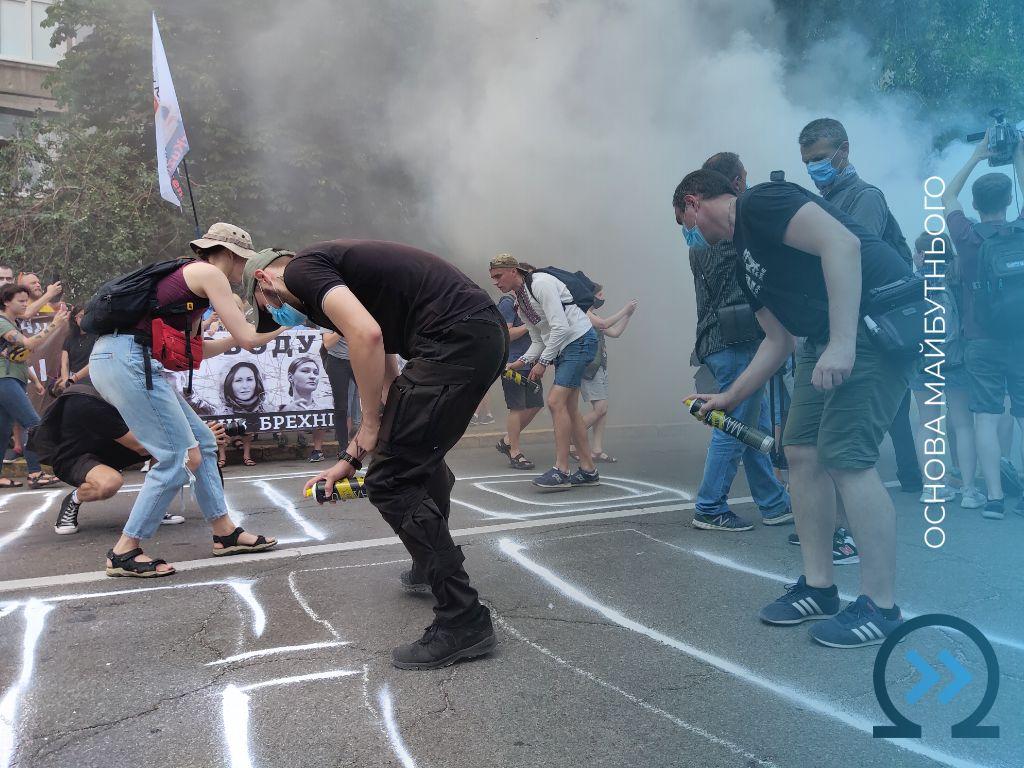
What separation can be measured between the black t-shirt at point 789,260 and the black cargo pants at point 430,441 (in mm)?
872

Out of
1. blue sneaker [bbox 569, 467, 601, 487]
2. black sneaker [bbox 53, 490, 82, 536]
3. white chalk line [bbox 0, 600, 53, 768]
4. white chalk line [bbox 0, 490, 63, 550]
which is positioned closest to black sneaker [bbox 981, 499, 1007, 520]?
blue sneaker [bbox 569, 467, 601, 487]

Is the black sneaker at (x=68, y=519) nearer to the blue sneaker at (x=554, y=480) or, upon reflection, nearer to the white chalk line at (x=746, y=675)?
the white chalk line at (x=746, y=675)

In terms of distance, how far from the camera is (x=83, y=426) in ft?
13.5

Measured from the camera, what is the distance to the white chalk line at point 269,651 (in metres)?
2.46

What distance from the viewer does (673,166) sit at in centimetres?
1034

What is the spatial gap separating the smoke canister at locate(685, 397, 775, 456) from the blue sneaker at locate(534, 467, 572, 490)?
2.37m

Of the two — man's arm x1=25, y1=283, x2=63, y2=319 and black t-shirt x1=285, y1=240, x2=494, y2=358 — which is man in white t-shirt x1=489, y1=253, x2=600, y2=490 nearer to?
black t-shirt x1=285, y1=240, x2=494, y2=358

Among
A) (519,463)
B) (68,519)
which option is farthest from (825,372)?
(519,463)

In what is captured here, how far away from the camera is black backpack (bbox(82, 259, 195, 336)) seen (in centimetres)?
332

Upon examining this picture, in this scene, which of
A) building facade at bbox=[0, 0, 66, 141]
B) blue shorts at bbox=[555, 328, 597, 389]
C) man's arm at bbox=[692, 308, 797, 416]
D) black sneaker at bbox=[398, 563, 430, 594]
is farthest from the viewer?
building facade at bbox=[0, 0, 66, 141]

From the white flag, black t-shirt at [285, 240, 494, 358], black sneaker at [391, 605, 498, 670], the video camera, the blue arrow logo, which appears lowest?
black sneaker at [391, 605, 498, 670]

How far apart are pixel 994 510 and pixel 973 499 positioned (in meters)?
0.24

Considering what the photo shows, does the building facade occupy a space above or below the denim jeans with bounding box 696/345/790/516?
above

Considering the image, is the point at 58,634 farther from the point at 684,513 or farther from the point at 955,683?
the point at 684,513
